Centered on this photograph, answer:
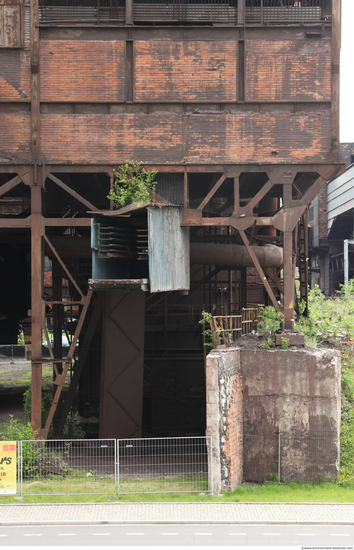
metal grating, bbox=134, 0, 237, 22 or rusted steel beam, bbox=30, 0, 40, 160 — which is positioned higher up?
metal grating, bbox=134, 0, 237, 22

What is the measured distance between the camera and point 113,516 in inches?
385

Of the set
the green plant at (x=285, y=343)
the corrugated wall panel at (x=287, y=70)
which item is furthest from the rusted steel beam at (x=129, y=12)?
the green plant at (x=285, y=343)

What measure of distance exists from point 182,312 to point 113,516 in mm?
11739

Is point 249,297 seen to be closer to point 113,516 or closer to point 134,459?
point 134,459

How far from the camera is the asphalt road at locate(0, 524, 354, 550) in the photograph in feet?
Result: 28.3

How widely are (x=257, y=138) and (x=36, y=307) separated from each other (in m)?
7.00

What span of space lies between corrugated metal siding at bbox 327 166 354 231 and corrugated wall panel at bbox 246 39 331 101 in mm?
22315

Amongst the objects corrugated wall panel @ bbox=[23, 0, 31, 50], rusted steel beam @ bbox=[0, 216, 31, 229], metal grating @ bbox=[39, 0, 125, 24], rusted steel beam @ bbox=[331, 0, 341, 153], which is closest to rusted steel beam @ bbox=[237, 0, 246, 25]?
rusted steel beam @ bbox=[331, 0, 341, 153]

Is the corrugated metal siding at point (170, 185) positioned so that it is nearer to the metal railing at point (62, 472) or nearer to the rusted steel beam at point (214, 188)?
the rusted steel beam at point (214, 188)

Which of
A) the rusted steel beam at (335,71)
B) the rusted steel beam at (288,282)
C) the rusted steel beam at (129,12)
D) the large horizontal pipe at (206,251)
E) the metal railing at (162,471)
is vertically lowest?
the metal railing at (162,471)

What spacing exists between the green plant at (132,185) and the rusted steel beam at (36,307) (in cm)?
189

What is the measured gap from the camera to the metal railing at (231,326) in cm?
1246

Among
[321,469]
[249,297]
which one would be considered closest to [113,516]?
[321,469]

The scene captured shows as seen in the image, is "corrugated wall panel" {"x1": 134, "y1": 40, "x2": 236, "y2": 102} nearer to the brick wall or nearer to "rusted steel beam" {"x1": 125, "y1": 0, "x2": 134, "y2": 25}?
"rusted steel beam" {"x1": 125, "y1": 0, "x2": 134, "y2": 25}
